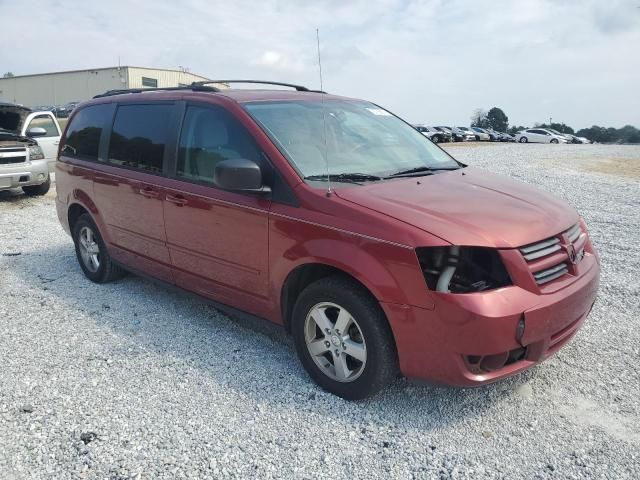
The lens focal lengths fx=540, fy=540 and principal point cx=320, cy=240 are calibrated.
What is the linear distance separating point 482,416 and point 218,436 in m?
1.48

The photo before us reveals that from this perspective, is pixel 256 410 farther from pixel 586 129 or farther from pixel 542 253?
pixel 586 129

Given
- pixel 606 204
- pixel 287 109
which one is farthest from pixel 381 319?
pixel 606 204

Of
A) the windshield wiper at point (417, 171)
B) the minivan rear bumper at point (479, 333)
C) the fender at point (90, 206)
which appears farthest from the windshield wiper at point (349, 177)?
the fender at point (90, 206)

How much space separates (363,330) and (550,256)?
112cm

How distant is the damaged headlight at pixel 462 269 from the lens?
109 inches

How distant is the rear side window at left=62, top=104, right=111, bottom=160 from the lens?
17.1 ft

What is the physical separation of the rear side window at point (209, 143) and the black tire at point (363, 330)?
98cm

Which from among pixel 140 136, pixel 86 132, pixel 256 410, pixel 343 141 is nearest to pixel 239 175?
pixel 343 141

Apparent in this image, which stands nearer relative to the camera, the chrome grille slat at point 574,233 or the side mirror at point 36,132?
the chrome grille slat at point 574,233

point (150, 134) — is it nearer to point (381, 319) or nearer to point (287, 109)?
point (287, 109)

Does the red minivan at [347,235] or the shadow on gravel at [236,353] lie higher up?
the red minivan at [347,235]

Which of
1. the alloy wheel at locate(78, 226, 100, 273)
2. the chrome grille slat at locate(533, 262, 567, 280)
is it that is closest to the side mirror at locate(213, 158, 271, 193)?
the chrome grille slat at locate(533, 262, 567, 280)

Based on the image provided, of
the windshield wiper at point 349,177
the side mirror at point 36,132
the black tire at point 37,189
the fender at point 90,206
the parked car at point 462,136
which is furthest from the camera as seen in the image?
the parked car at point 462,136

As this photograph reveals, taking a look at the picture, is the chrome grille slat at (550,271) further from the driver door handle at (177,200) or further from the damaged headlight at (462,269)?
the driver door handle at (177,200)
